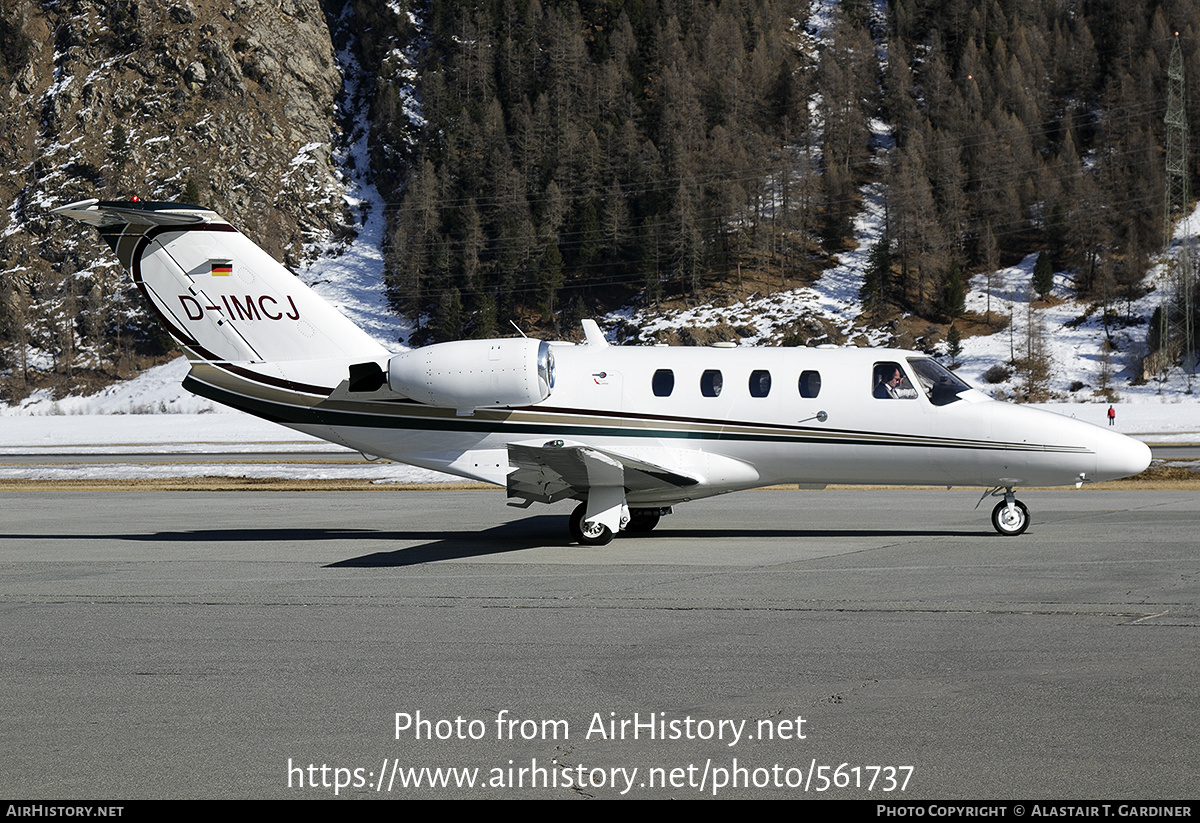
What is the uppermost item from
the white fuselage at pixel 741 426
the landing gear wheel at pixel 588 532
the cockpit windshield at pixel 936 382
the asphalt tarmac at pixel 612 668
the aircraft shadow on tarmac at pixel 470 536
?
the cockpit windshield at pixel 936 382

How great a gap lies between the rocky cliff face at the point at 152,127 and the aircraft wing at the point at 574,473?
295 feet

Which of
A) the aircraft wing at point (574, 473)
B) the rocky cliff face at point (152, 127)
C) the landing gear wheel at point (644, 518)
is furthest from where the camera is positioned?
the rocky cliff face at point (152, 127)

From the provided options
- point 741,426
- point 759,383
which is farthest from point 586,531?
point 759,383

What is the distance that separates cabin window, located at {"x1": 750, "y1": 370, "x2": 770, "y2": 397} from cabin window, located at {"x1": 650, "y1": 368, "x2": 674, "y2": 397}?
3.92 ft

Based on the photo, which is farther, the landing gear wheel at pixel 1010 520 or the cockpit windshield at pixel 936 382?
the cockpit windshield at pixel 936 382

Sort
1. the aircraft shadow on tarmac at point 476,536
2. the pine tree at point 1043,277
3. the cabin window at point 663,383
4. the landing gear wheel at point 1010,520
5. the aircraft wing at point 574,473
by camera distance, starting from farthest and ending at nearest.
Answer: the pine tree at point 1043,277 → the cabin window at point 663,383 → the landing gear wheel at point 1010,520 → the aircraft shadow on tarmac at point 476,536 → the aircraft wing at point 574,473

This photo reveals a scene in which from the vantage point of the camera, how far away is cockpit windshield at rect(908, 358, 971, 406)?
16.1 meters

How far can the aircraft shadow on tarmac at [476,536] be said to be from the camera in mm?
15430

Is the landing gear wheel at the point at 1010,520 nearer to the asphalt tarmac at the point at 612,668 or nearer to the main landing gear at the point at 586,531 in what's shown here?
the asphalt tarmac at the point at 612,668

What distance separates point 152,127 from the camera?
348 feet

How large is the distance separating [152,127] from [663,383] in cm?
10333

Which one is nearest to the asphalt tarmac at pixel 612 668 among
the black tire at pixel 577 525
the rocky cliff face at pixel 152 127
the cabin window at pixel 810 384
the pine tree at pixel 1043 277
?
the black tire at pixel 577 525

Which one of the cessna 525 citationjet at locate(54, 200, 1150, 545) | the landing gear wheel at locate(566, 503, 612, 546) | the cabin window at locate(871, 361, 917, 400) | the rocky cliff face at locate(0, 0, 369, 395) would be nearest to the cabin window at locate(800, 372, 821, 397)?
the cessna 525 citationjet at locate(54, 200, 1150, 545)

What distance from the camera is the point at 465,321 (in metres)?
92.7
